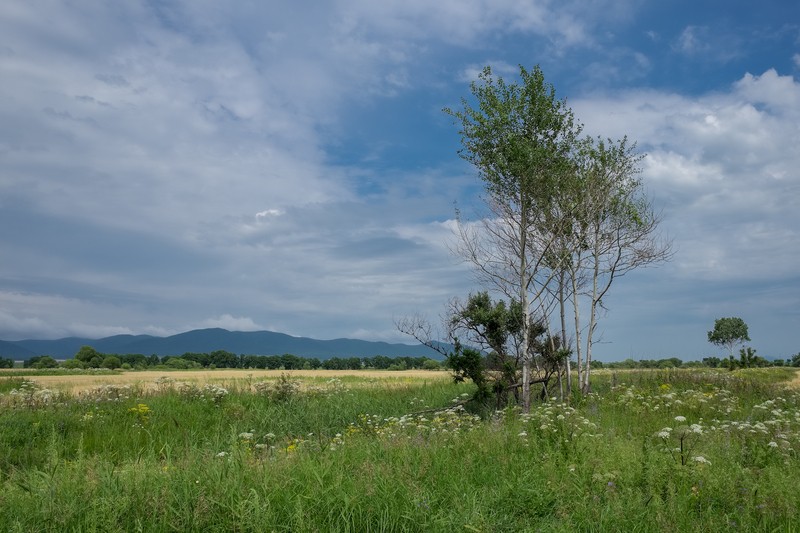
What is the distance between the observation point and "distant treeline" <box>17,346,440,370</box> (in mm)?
67625

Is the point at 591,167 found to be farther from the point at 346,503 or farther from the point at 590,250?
the point at 346,503

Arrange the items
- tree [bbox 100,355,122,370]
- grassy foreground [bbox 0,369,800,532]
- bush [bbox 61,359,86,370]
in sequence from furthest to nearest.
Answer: tree [bbox 100,355,122,370] < bush [bbox 61,359,86,370] < grassy foreground [bbox 0,369,800,532]

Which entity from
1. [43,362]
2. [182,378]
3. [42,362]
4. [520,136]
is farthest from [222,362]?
[520,136]

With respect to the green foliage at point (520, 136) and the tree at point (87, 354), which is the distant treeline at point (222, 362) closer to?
the tree at point (87, 354)

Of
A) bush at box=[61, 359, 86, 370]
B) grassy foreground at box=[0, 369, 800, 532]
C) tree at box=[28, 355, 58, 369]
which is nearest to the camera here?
grassy foreground at box=[0, 369, 800, 532]

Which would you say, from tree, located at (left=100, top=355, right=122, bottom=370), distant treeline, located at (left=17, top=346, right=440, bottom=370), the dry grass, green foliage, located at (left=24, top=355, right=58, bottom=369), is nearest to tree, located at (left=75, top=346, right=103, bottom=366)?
distant treeline, located at (left=17, top=346, right=440, bottom=370)

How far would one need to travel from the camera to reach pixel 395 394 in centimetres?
2181

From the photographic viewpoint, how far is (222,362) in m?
82.6

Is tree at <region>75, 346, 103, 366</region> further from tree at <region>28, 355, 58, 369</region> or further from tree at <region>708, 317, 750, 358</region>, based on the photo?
tree at <region>708, 317, 750, 358</region>

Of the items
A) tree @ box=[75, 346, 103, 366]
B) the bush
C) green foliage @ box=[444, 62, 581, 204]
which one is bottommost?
the bush

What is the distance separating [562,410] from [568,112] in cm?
1052

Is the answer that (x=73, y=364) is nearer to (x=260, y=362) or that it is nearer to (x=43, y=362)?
(x=43, y=362)

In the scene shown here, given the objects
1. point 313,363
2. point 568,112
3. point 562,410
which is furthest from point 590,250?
point 313,363

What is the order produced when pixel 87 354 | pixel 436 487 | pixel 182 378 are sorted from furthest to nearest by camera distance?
pixel 87 354
pixel 182 378
pixel 436 487
